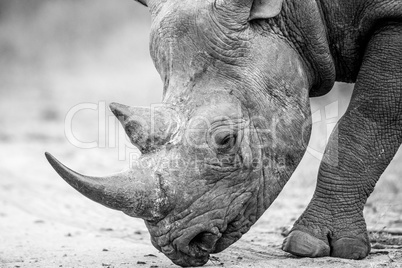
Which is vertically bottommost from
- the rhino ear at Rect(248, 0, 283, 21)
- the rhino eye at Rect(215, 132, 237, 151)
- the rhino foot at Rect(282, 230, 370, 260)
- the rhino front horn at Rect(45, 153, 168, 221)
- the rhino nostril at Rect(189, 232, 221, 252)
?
the rhino foot at Rect(282, 230, 370, 260)

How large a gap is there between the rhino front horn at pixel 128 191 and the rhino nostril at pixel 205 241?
28cm

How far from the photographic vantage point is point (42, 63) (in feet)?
72.2

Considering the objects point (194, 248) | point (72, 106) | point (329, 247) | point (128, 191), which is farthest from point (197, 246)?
point (72, 106)

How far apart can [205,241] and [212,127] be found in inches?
25.7

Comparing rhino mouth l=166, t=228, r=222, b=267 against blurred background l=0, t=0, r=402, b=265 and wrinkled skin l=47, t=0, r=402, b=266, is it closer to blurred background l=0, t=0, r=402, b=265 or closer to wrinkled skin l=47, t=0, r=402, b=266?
wrinkled skin l=47, t=0, r=402, b=266

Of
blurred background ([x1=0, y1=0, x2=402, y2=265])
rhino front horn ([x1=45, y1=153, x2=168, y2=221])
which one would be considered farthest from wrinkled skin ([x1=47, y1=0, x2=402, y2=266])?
blurred background ([x1=0, y1=0, x2=402, y2=265])

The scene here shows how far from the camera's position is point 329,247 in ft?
15.8

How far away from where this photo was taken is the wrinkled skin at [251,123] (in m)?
4.11

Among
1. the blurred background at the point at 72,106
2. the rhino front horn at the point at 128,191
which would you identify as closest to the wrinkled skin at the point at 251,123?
the rhino front horn at the point at 128,191

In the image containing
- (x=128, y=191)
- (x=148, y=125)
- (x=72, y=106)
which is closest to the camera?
(x=128, y=191)

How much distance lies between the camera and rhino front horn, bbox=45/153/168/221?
12.7ft

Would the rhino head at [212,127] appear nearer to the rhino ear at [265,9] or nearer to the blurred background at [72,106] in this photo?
the rhino ear at [265,9]

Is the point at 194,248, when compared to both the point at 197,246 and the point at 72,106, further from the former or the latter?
the point at 72,106

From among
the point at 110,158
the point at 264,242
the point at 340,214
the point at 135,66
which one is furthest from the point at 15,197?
the point at 135,66
